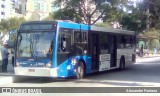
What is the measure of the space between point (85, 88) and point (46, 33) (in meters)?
3.77

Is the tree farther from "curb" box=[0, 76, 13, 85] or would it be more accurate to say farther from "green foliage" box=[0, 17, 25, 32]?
"green foliage" box=[0, 17, 25, 32]

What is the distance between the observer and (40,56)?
17125mm

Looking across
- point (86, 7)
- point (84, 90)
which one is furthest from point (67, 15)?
point (84, 90)

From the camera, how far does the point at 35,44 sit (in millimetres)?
17281

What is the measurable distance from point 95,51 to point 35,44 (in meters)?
5.00

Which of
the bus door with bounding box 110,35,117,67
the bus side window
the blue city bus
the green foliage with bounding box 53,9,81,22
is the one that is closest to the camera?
the blue city bus

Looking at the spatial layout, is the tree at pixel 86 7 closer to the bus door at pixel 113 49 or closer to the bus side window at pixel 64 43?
the bus door at pixel 113 49

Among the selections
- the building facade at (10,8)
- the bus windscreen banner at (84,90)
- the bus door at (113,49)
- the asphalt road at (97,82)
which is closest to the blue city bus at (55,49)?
the asphalt road at (97,82)

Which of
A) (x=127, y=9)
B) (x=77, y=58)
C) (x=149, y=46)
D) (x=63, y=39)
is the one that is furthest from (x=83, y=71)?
(x=149, y=46)

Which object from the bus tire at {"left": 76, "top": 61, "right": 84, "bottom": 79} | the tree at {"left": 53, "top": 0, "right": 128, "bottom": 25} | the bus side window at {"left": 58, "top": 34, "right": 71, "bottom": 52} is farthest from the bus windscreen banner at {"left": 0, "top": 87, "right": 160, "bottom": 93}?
the tree at {"left": 53, "top": 0, "right": 128, "bottom": 25}

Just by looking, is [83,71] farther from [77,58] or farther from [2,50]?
[2,50]

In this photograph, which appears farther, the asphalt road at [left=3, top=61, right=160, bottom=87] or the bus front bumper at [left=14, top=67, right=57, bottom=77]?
the bus front bumper at [left=14, top=67, right=57, bottom=77]

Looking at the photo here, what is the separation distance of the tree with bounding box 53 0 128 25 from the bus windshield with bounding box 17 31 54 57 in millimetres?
19780

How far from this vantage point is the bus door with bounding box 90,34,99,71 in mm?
20922
